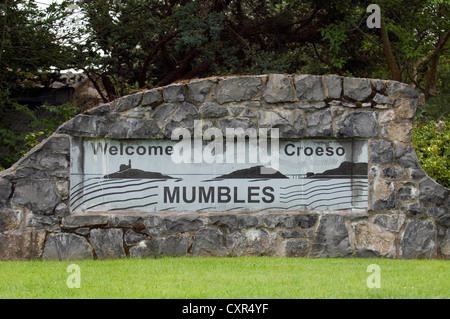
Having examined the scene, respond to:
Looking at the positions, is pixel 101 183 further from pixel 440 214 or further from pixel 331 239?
pixel 440 214

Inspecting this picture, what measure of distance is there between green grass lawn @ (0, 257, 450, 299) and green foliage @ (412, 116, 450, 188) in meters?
2.13

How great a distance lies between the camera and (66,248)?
6727 millimetres

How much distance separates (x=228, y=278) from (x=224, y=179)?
1787 millimetres

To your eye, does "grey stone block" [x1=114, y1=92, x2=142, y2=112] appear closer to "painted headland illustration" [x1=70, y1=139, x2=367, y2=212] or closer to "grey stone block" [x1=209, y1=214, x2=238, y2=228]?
"painted headland illustration" [x1=70, y1=139, x2=367, y2=212]

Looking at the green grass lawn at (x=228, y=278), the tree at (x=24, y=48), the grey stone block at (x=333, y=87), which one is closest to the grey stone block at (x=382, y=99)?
the grey stone block at (x=333, y=87)

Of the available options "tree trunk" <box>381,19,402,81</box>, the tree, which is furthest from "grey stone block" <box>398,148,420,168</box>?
the tree

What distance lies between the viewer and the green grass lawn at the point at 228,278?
4.72 m

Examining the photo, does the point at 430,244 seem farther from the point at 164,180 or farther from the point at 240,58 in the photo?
the point at 240,58

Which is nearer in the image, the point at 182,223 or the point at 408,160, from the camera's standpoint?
the point at 182,223

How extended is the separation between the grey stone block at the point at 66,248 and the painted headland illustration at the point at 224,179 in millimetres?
405

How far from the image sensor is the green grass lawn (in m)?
4.72

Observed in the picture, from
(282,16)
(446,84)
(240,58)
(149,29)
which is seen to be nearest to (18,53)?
(149,29)

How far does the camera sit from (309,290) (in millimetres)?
4820

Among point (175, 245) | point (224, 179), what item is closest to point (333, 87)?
point (224, 179)
